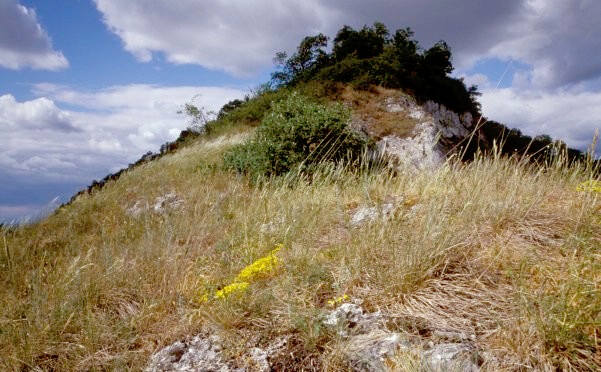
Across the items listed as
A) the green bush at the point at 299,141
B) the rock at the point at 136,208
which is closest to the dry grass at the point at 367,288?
the rock at the point at 136,208

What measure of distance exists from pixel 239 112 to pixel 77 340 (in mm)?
12517

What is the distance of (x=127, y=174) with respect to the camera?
429 inches

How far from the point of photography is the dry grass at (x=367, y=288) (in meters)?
2.45

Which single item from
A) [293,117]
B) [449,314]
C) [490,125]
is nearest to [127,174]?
[293,117]

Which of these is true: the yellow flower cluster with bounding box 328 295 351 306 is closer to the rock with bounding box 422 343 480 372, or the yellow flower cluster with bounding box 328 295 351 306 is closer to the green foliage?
the rock with bounding box 422 343 480 372

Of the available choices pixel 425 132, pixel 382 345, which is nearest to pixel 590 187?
pixel 382 345

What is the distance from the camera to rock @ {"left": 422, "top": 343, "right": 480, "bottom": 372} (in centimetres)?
224

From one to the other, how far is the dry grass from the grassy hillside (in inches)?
0.4

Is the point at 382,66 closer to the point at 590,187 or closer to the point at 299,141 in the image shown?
the point at 299,141

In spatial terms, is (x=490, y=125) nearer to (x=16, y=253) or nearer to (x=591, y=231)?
(x=591, y=231)

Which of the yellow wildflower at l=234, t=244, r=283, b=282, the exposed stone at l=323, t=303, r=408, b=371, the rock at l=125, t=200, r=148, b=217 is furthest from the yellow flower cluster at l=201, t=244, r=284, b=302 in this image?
the rock at l=125, t=200, r=148, b=217

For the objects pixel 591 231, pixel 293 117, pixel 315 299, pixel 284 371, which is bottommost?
pixel 284 371

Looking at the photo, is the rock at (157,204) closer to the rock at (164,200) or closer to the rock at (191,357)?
the rock at (164,200)

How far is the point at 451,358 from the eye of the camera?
2.34m
